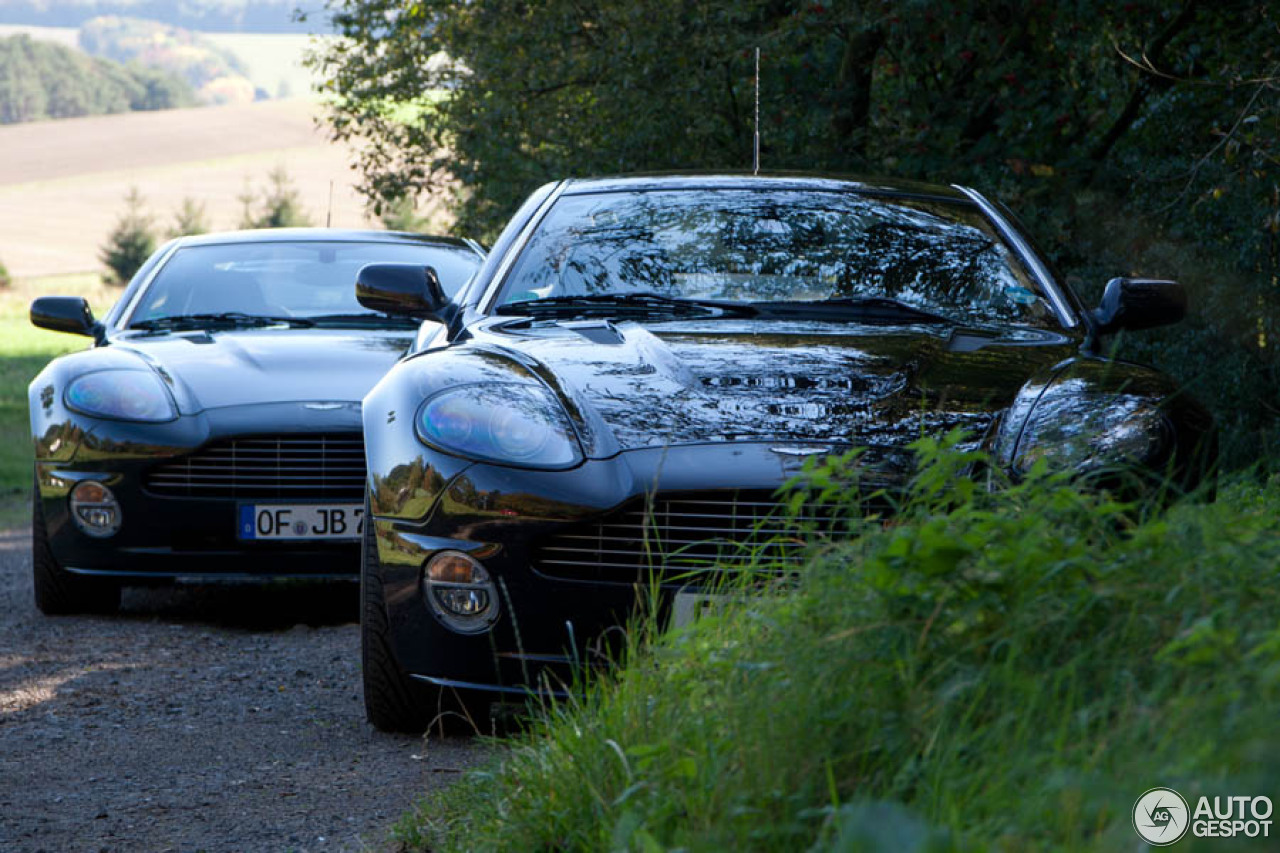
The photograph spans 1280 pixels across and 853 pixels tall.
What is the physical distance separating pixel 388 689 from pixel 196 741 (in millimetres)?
637

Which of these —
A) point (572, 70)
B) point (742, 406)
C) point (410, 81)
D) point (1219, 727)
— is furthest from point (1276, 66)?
point (410, 81)

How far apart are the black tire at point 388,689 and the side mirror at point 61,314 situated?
11.3 feet

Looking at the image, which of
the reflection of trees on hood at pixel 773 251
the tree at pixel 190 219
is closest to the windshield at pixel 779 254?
the reflection of trees on hood at pixel 773 251

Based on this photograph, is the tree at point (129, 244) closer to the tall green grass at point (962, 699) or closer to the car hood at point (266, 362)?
the car hood at point (266, 362)

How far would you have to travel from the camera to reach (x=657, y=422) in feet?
11.3

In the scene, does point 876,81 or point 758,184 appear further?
point 876,81

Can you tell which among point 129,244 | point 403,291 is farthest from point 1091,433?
point 129,244

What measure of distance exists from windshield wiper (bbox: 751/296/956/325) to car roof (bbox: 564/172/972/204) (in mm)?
692

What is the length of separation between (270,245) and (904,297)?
3.81 meters

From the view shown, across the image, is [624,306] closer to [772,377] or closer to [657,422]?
[772,377]

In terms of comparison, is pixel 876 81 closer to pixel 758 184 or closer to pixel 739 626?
pixel 758 184

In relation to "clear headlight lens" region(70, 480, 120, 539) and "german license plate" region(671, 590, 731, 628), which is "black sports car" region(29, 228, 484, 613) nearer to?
"clear headlight lens" region(70, 480, 120, 539)

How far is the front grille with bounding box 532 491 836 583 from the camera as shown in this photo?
3270 millimetres

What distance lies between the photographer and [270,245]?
23.7 ft
